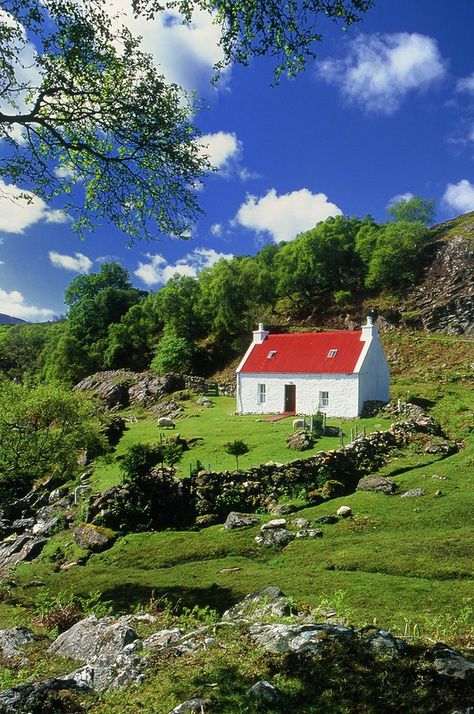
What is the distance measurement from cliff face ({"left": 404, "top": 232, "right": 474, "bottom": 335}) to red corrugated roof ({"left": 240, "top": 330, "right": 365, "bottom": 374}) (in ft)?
121

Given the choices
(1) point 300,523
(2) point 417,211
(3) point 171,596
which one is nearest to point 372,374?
(1) point 300,523

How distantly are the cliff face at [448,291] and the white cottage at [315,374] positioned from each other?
1450 inches

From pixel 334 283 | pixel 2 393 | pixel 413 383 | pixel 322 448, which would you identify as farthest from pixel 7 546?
pixel 334 283

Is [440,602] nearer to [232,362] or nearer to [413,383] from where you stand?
[413,383]

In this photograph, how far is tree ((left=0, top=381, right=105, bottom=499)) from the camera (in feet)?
67.9

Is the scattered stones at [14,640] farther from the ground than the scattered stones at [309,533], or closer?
farther from the ground

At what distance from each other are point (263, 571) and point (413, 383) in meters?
42.4

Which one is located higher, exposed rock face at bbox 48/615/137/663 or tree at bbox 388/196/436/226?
tree at bbox 388/196/436/226

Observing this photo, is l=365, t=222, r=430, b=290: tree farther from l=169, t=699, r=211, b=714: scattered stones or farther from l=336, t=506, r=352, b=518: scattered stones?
l=169, t=699, r=211, b=714: scattered stones

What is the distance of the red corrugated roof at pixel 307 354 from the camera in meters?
40.0

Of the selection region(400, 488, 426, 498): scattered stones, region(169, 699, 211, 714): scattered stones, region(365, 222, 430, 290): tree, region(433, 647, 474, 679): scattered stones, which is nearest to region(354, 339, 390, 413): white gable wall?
region(400, 488, 426, 498): scattered stones

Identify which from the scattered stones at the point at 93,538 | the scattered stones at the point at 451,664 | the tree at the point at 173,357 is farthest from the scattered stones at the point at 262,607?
the tree at the point at 173,357

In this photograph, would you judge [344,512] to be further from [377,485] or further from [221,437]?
[221,437]

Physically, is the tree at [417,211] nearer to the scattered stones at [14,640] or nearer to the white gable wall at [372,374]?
the white gable wall at [372,374]
